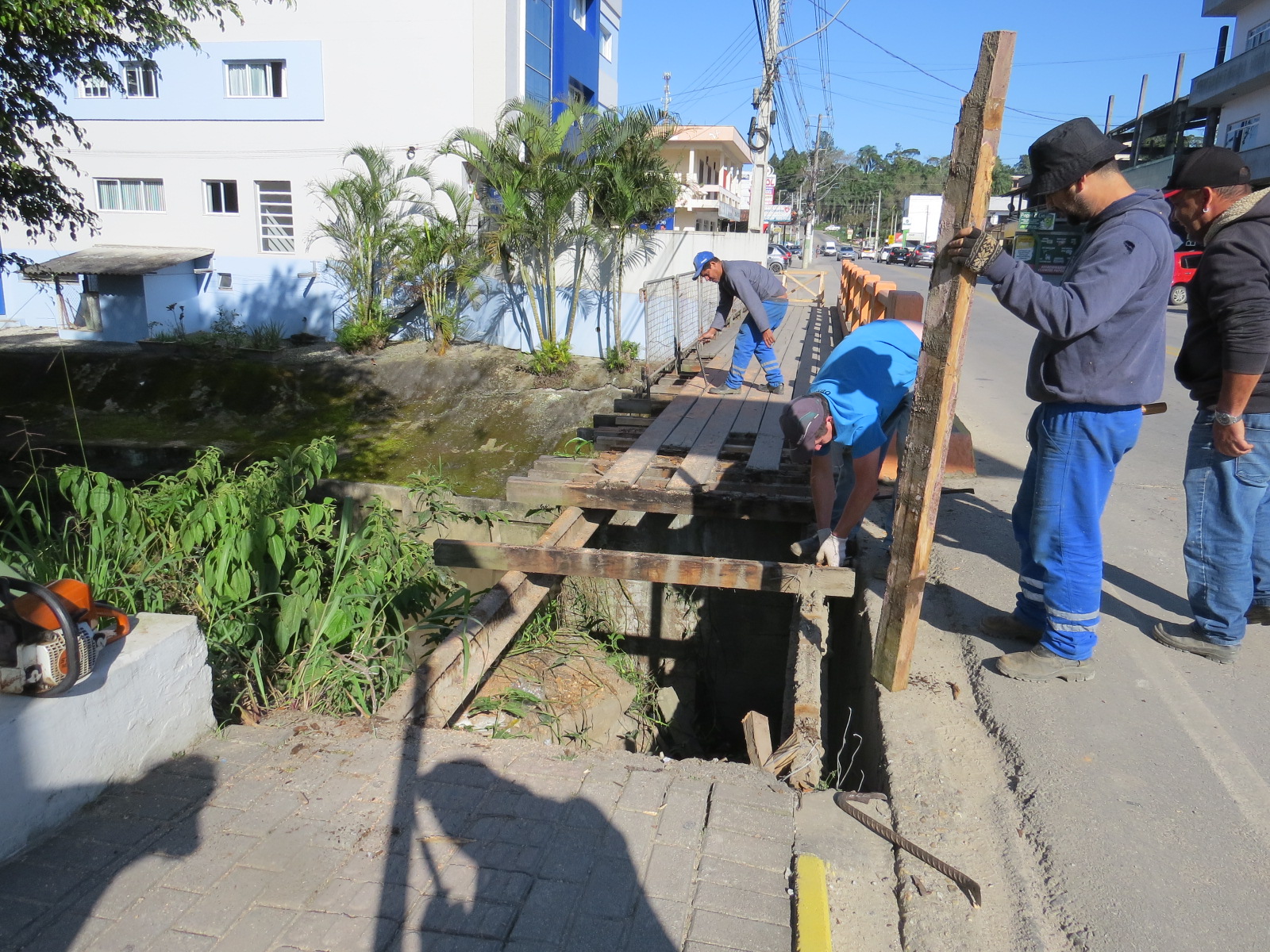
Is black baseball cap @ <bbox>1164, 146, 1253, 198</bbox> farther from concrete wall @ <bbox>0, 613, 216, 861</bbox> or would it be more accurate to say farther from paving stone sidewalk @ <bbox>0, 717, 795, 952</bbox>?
concrete wall @ <bbox>0, 613, 216, 861</bbox>

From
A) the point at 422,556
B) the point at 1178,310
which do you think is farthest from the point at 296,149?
the point at 1178,310

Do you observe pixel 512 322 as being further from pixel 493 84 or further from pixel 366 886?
pixel 366 886

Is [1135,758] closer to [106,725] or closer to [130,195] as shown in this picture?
[106,725]

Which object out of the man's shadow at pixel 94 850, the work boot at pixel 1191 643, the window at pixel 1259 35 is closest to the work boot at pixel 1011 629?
the work boot at pixel 1191 643

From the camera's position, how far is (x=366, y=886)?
2414mm

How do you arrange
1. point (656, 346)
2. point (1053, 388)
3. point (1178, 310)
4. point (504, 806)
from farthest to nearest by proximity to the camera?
point (1178, 310)
point (656, 346)
point (1053, 388)
point (504, 806)

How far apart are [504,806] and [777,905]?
90 centimetres

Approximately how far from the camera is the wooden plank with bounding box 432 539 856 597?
168 inches

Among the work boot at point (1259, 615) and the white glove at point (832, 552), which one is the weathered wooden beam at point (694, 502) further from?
the work boot at point (1259, 615)

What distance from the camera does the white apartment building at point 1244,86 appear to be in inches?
1106

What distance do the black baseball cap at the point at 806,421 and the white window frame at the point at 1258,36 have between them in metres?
33.8

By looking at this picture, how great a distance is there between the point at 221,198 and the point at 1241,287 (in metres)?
21.0

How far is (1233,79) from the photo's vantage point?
98.1 feet

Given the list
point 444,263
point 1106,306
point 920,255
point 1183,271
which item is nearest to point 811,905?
point 1106,306
